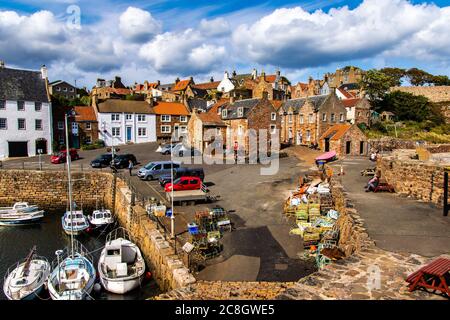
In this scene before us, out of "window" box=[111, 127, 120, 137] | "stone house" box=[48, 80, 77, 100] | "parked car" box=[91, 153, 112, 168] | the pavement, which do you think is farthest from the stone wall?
"stone house" box=[48, 80, 77, 100]

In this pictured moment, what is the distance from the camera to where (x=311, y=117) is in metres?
48.6

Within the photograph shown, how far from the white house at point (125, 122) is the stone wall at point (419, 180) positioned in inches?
1712

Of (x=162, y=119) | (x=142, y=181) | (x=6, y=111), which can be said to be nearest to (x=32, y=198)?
(x=142, y=181)

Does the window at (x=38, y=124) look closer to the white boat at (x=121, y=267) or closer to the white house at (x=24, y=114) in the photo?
the white house at (x=24, y=114)

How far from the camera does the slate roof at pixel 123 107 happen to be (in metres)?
54.8

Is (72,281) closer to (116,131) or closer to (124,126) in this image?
(116,131)

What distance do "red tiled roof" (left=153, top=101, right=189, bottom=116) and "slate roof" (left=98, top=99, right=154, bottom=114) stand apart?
1502mm

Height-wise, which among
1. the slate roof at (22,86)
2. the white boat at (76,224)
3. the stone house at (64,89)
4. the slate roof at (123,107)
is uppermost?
the stone house at (64,89)

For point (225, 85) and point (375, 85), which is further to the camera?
point (225, 85)

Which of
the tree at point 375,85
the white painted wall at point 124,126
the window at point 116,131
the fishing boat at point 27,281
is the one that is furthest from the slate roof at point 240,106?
the fishing boat at point 27,281

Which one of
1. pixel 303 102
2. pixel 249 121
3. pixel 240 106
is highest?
pixel 303 102

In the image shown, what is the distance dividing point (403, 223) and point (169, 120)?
2025 inches

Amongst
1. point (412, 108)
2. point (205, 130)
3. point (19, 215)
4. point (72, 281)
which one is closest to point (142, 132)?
point (205, 130)
